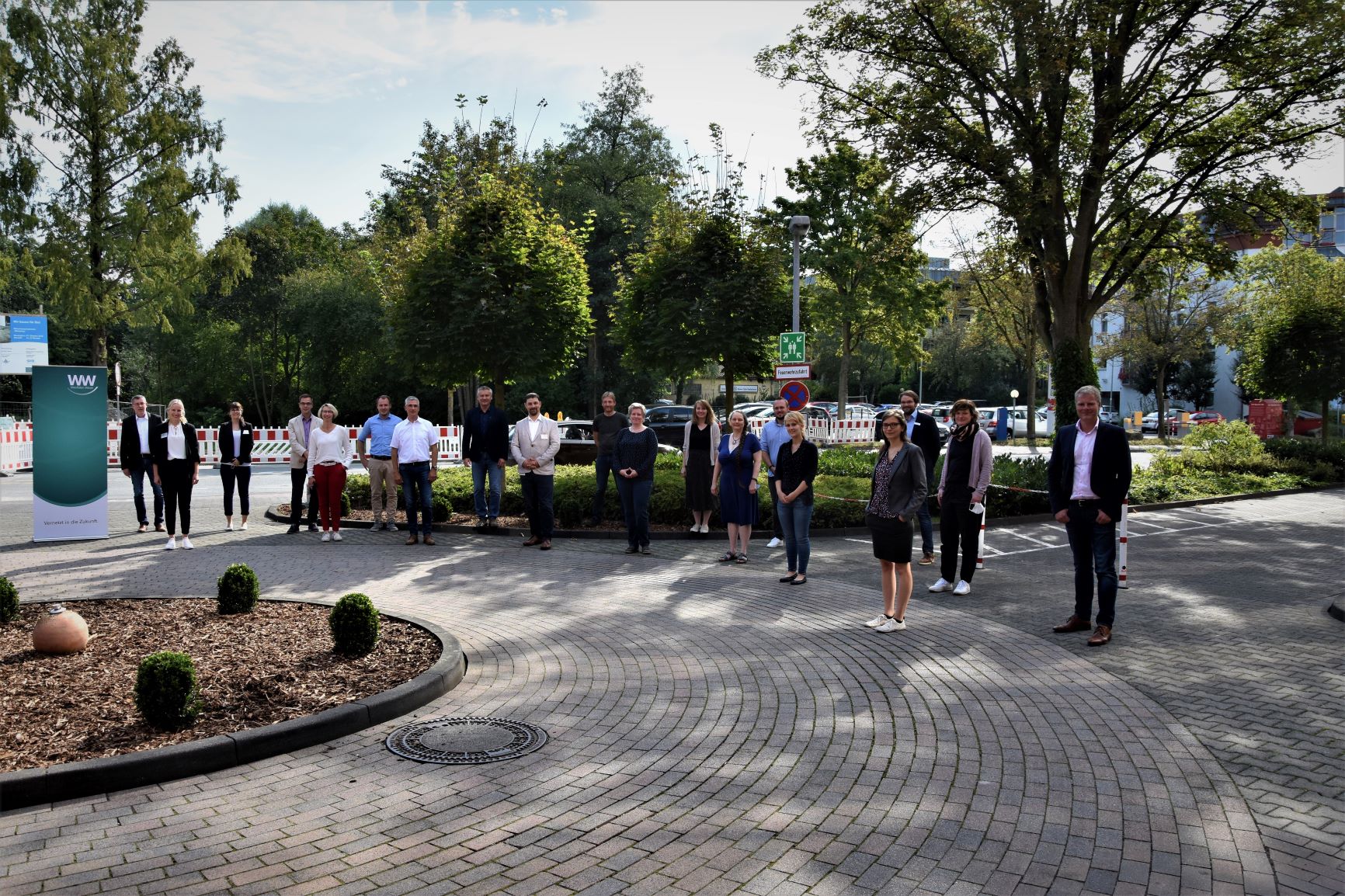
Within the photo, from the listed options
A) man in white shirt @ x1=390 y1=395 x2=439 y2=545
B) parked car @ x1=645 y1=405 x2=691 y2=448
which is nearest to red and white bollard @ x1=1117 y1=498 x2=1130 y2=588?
man in white shirt @ x1=390 y1=395 x2=439 y2=545

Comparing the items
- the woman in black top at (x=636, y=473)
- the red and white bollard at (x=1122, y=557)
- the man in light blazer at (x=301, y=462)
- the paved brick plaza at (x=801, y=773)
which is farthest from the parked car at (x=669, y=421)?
the paved brick plaza at (x=801, y=773)

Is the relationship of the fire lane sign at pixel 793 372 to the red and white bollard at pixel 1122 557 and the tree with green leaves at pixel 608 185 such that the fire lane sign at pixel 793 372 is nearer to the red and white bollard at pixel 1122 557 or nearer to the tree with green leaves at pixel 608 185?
the red and white bollard at pixel 1122 557

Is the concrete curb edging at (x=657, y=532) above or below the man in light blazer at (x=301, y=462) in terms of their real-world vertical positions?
below

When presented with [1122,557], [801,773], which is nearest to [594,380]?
[1122,557]

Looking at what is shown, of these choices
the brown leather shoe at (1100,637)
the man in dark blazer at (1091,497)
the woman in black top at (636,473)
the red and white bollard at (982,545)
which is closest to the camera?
the brown leather shoe at (1100,637)

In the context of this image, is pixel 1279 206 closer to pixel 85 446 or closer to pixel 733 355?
pixel 733 355

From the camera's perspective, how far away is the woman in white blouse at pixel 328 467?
13000 mm

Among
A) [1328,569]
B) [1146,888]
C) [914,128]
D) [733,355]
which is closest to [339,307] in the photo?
[733,355]

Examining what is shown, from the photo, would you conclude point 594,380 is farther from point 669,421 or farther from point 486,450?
point 486,450

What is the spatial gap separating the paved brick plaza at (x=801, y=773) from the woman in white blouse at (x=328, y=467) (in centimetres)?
373

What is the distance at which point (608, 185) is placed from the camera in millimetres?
45406

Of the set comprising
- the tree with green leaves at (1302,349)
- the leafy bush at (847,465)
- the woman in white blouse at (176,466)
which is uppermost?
the tree with green leaves at (1302,349)

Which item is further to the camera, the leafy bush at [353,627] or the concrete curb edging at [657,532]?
the concrete curb edging at [657,532]

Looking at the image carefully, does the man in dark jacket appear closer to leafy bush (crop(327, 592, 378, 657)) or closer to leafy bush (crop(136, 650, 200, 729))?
leafy bush (crop(327, 592, 378, 657))
